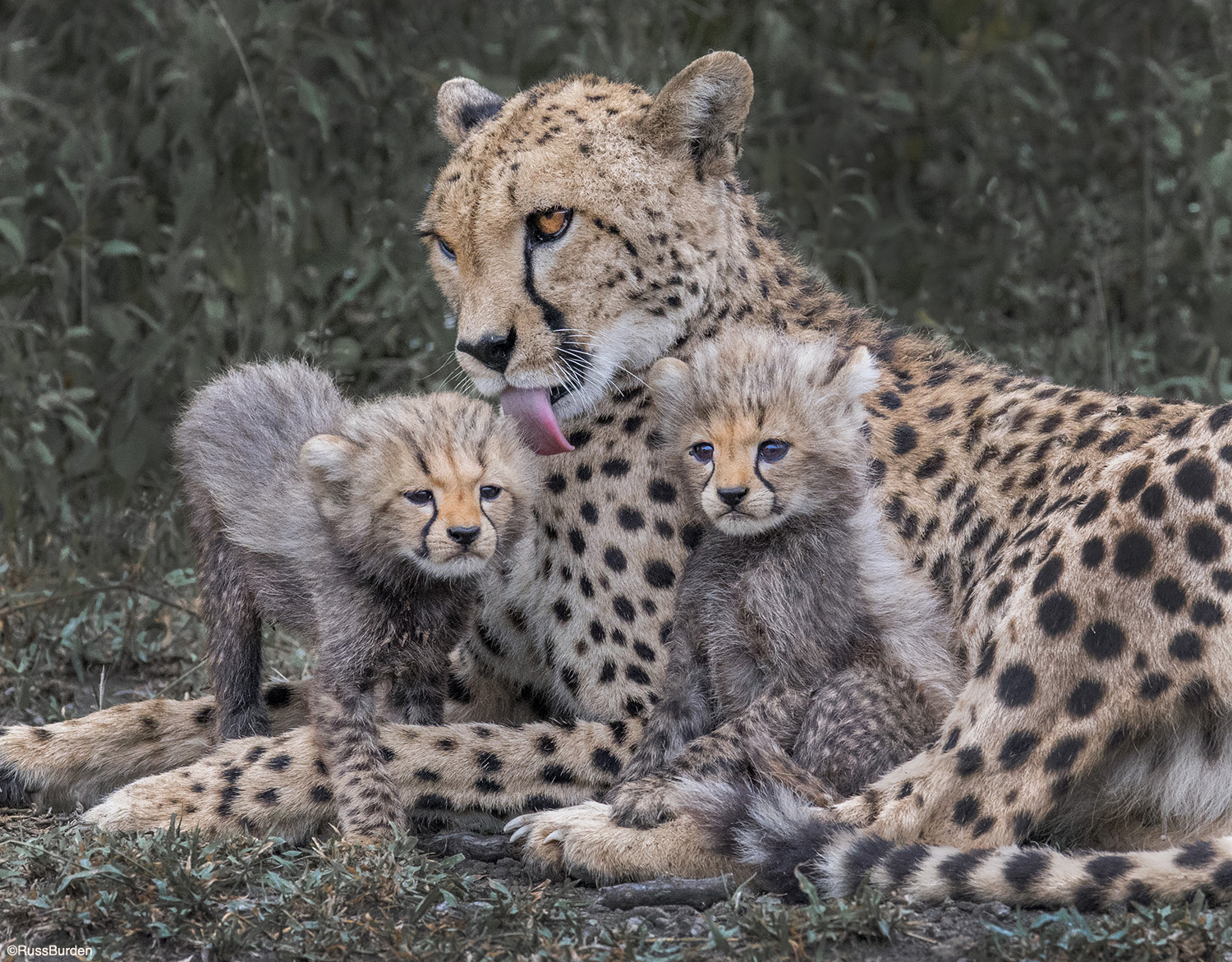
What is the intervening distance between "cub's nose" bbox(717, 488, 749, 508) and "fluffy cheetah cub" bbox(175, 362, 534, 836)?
0.45m

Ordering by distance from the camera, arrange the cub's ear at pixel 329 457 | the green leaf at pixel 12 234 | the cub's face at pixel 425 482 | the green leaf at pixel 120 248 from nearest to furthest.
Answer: the cub's face at pixel 425 482
the cub's ear at pixel 329 457
the green leaf at pixel 12 234
the green leaf at pixel 120 248

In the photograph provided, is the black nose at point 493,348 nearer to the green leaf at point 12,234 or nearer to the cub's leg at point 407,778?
the cub's leg at point 407,778

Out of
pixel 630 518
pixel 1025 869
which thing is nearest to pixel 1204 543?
pixel 1025 869

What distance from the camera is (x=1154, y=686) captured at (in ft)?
10.4

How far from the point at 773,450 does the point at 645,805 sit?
83 cm

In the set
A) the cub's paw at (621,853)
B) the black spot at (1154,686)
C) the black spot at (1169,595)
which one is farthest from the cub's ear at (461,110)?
the black spot at (1154,686)

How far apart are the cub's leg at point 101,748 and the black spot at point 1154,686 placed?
2162 mm

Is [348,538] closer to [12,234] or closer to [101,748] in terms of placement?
[101,748]

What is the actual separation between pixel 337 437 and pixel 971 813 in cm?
159

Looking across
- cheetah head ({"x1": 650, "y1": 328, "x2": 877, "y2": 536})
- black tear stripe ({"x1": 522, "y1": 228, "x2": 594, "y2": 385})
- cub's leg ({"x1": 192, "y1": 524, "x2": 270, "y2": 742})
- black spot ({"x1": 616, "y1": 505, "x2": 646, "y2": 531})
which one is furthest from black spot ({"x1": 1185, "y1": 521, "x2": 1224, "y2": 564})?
cub's leg ({"x1": 192, "y1": 524, "x2": 270, "y2": 742})

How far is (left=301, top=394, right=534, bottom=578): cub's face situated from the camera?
3436mm

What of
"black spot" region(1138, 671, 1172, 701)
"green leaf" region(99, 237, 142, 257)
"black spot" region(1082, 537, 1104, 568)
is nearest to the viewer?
"black spot" region(1138, 671, 1172, 701)

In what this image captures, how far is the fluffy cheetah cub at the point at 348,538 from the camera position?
347 centimetres

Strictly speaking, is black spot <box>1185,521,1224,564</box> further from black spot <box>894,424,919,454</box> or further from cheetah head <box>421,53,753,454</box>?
cheetah head <box>421,53,753,454</box>
